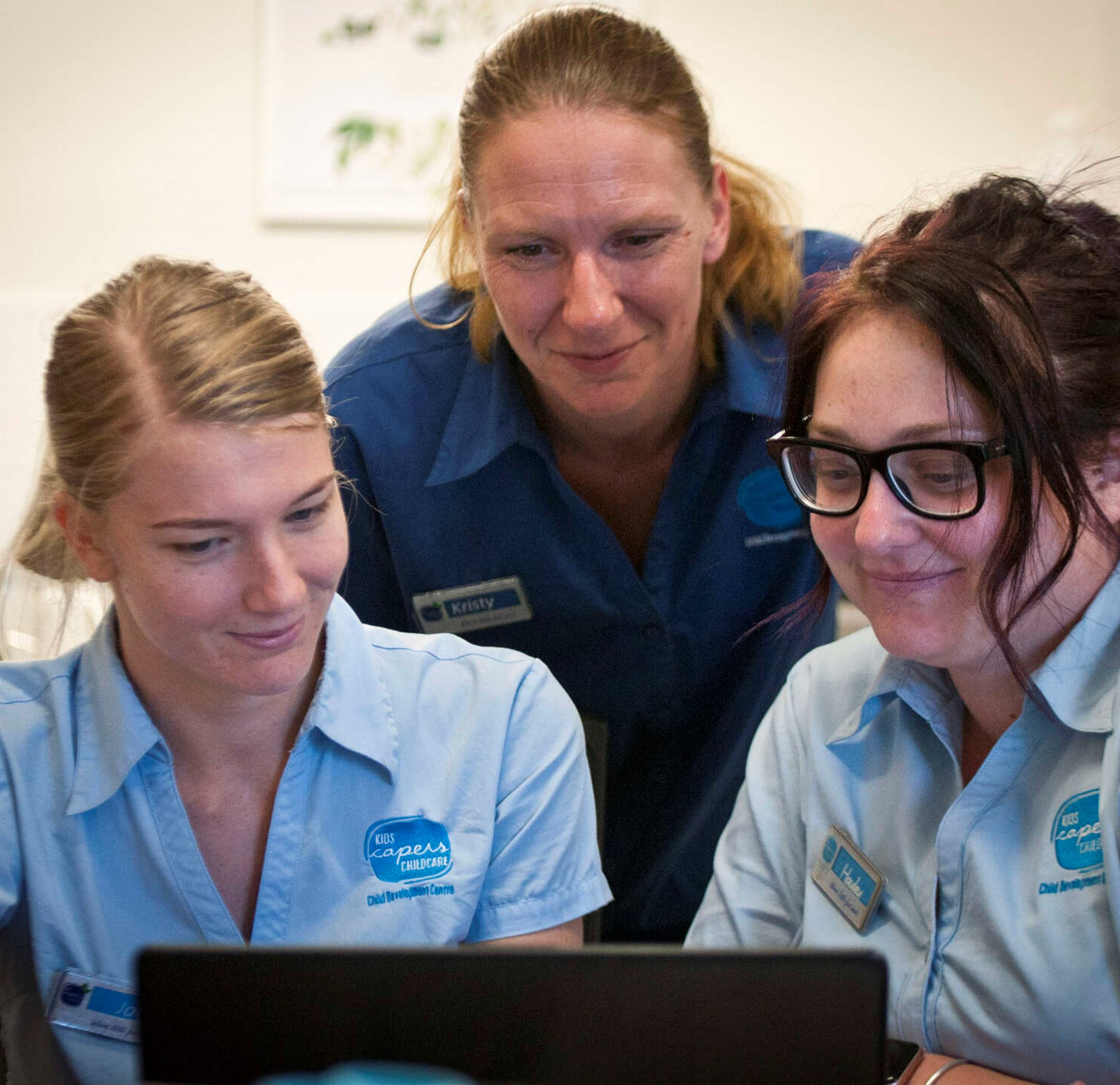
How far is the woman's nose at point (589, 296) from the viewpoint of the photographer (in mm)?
1480

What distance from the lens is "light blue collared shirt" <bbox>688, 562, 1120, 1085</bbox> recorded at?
1.06 m

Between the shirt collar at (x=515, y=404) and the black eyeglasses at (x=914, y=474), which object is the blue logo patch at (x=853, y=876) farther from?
the shirt collar at (x=515, y=404)

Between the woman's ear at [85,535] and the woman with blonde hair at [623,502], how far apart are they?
53 centimetres

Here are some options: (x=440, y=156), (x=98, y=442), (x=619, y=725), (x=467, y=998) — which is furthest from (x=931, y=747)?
(x=440, y=156)

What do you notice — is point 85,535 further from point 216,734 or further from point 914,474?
point 914,474

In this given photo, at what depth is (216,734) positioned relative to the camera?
4.23 feet

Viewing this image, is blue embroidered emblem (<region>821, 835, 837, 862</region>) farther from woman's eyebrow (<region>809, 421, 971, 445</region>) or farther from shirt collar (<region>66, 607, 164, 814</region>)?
shirt collar (<region>66, 607, 164, 814</region>)

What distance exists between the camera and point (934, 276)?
3.70 feet

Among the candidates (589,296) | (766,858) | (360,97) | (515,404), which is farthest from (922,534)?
(360,97)

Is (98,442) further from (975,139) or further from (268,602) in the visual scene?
(975,139)

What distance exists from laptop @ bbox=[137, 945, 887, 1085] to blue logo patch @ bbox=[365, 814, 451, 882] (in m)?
0.59

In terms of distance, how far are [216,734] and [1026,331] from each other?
0.90 meters

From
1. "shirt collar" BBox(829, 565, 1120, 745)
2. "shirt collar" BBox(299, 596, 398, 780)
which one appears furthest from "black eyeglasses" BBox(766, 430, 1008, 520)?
"shirt collar" BBox(299, 596, 398, 780)

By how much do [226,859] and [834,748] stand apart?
648 mm
